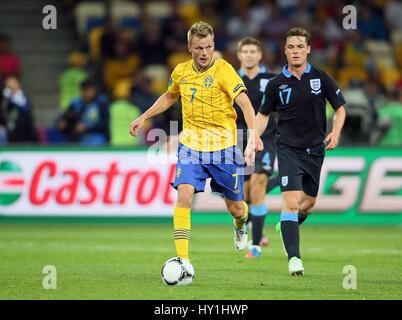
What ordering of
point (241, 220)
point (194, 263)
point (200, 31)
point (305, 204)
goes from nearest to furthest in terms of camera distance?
point (200, 31), point (241, 220), point (305, 204), point (194, 263)

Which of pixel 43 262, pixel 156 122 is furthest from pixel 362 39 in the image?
pixel 43 262

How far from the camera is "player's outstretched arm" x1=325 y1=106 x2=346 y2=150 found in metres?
11.0

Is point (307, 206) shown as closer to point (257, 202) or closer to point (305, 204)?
point (305, 204)

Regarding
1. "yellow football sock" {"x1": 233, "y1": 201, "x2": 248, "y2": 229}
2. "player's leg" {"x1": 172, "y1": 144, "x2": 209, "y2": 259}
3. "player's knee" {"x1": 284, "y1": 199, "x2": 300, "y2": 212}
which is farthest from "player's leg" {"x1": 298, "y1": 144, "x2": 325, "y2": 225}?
"player's leg" {"x1": 172, "y1": 144, "x2": 209, "y2": 259}

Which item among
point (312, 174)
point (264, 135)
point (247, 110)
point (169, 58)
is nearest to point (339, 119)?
point (312, 174)

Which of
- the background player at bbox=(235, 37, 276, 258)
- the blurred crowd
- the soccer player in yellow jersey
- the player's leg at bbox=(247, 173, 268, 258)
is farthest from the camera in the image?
the blurred crowd

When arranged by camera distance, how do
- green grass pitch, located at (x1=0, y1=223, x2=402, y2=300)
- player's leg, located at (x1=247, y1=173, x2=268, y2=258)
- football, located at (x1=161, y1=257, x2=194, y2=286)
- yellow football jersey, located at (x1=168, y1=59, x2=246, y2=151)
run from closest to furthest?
green grass pitch, located at (x1=0, y1=223, x2=402, y2=300), football, located at (x1=161, y1=257, x2=194, y2=286), yellow football jersey, located at (x1=168, y1=59, x2=246, y2=151), player's leg, located at (x1=247, y1=173, x2=268, y2=258)

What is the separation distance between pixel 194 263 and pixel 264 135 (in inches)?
89.0

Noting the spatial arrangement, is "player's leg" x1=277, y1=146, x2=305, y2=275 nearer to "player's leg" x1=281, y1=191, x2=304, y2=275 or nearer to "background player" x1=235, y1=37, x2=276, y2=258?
"player's leg" x1=281, y1=191, x2=304, y2=275

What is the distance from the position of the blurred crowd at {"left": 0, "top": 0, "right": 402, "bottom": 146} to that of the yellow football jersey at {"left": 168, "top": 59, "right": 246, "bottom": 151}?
9.32 m

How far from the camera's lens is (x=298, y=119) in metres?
11.4

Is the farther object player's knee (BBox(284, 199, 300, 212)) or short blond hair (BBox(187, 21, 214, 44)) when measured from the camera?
player's knee (BBox(284, 199, 300, 212))

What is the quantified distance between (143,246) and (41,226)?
12.7ft
